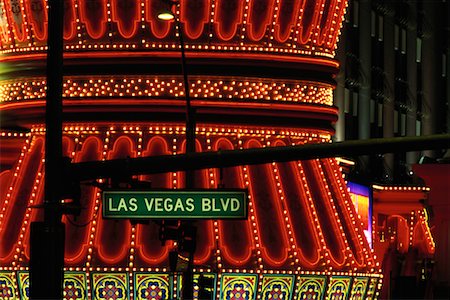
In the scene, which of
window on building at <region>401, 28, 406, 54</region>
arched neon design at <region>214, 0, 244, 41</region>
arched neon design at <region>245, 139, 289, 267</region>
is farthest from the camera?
window on building at <region>401, 28, 406, 54</region>

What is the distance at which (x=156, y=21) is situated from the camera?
1422 inches

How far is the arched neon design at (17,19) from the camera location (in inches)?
1462

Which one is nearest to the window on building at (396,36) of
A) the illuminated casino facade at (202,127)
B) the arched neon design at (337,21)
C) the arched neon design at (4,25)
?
the arched neon design at (337,21)

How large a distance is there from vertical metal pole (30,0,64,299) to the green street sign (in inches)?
52.0

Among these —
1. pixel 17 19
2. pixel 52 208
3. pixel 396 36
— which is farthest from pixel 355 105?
pixel 52 208

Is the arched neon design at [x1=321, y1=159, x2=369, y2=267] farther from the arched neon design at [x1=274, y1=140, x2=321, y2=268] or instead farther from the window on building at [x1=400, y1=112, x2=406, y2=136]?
the window on building at [x1=400, y1=112, x2=406, y2=136]

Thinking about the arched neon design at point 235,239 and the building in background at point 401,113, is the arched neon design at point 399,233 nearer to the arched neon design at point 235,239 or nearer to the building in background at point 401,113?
the building in background at point 401,113

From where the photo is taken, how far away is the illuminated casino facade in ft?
114

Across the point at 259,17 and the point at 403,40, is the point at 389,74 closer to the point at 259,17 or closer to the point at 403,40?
the point at 403,40

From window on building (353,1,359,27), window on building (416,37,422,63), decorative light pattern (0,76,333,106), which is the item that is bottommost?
decorative light pattern (0,76,333,106)

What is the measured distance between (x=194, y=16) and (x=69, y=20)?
2.93m

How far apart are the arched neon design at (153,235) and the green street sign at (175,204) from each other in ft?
37.0

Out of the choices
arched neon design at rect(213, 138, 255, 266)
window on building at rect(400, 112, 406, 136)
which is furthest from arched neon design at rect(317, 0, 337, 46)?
window on building at rect(400, 112, 406, 136)

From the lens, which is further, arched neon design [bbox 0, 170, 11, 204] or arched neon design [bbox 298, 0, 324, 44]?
arched neon design [bbox 298, 0, 324, 44]
